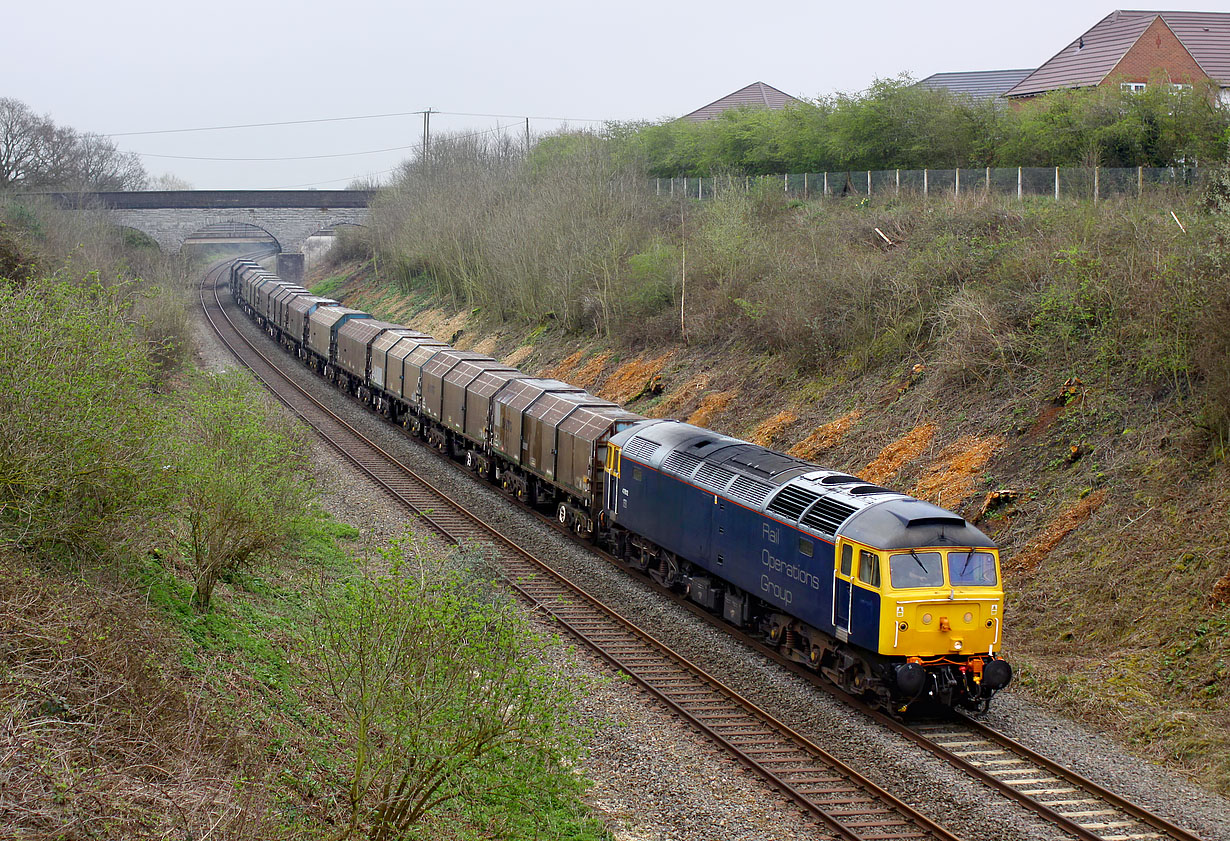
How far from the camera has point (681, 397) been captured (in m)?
32.6

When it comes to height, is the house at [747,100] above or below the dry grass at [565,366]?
above

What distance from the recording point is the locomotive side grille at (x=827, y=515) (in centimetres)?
1452

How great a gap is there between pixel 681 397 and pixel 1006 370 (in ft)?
39.2

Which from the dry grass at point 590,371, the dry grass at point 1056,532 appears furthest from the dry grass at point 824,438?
the dry grass at point 590,371

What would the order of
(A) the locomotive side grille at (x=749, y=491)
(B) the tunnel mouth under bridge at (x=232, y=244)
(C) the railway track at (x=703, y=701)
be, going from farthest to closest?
(B) the tunnel mouth under bridge at (x=232, y=244), (A) the locomotive side grille at (x=749, y=491), (C) the railway track at (x=703, y=701)

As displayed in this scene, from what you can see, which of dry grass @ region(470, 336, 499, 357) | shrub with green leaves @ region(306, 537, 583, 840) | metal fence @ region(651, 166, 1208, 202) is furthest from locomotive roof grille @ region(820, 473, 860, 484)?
dry grass @ region(470, 336, 499, 357)

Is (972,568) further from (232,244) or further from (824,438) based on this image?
(232,244)

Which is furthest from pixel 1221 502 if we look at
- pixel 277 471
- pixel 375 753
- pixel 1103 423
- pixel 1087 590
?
pixel 277 471

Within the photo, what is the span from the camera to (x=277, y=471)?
17953mm

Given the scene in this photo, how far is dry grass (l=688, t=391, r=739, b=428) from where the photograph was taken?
3042cm

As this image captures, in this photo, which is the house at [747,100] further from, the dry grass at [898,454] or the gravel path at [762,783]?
the gravel path at [762,783]

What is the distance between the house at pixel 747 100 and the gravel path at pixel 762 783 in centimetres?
4670

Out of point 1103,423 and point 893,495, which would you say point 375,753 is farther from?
point 1103,423

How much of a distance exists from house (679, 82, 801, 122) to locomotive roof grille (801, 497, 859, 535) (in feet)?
154
